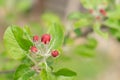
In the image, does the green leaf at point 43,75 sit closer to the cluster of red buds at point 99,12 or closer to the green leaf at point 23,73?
the green leaf at point 23,73

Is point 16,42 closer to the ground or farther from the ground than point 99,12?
closer to the ground

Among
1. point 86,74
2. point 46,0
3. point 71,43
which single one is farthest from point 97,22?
point 46,0

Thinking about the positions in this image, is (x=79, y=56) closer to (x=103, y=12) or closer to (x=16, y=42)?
(x=103, y=12)

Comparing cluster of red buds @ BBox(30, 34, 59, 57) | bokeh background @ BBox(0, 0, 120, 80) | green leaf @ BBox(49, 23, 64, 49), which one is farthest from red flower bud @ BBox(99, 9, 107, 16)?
bokeh background @ BBox(0, 0, 120, 80)

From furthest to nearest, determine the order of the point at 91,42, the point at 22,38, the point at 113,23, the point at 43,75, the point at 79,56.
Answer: the point at 79,56 → the point at 91,42 → the point at 113,23 → the point at 22,38 → the point at 43,75

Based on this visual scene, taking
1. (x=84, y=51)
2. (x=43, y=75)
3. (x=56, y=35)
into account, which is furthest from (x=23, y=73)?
(x=84, y=51)

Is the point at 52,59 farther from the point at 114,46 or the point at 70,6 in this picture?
the point at 114,46

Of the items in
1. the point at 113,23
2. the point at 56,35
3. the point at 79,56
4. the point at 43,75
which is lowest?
the point at 43,75

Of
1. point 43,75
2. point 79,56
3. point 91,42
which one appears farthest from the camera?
point 79,56
